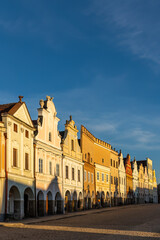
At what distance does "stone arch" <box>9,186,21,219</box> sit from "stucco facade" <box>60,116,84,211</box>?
515 inches

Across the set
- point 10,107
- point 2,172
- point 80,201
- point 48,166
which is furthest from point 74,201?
point 2,172

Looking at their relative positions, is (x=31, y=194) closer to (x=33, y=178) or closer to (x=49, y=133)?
(x=33, y=178)

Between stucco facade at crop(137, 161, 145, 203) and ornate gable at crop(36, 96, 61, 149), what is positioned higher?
ornate gable at crop(36, 96, 61, 149)

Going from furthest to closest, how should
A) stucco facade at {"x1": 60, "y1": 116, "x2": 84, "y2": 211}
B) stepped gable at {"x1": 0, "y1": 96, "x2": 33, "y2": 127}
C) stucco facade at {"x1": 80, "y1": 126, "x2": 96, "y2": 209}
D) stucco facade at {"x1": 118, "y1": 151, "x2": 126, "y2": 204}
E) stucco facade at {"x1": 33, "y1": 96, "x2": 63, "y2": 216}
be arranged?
1. stucco facade at {"x1": 118, "y1": 151, "x2": 126, "y2": 204}
2. stucco facade at {"x1": 80, "y1": 126, "x2": 96, "y2": 209}
3. stucco facade at {"x1": 60, "y1": 116, "x2": 84, "y2": 211}
4. stucco facade at {"x1": 33, "y1": 96, "x2": 63, "y2": 216}
5. stepped gable at {"x1": 0, "y1": 96, "x2": 33, "y2": 127}

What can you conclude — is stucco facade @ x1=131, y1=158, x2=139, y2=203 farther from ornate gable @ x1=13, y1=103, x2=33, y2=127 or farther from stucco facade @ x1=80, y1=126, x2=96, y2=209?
ornate gable @ x1=13, y1=103, x2=33, y2=127

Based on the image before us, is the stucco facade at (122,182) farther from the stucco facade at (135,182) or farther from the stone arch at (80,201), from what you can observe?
the stone arch at (80,201)

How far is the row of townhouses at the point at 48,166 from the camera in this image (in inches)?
1244

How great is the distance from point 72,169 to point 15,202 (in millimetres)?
17464

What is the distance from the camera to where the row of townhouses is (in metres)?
31.6

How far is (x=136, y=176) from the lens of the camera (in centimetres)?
9762

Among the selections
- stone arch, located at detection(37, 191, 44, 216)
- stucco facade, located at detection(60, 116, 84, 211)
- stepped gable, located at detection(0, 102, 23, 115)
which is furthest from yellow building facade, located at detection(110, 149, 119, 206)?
stepped gable, located at detection(0, 102, 23, 115)

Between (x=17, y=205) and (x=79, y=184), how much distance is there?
65.5 feet

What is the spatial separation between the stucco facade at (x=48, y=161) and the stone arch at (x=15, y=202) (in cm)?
428

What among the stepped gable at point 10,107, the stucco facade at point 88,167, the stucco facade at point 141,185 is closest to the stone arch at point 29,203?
the stepped gable at point 10,107
